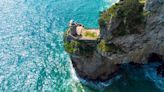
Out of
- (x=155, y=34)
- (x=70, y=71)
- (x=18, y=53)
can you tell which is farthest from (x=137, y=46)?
(x=18, y=53)

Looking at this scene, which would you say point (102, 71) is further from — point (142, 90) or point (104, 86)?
point (142, 90)

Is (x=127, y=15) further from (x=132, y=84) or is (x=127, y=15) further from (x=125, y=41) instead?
(x=132, y=84)

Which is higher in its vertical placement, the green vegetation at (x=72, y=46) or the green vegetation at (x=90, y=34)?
the green vegetation at (x=90, y=34)

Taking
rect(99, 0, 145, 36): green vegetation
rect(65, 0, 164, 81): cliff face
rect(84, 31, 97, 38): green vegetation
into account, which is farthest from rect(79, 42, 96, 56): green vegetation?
rect(99, 0, 145, 36): green vegetation

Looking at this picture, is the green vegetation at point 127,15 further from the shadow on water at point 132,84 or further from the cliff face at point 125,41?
the shadow on water at point 132,84

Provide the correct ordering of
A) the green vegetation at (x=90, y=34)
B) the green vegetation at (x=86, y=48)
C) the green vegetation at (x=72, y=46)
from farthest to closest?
the green vegetation at (x=90, y=34) → the green vegetation at (x=72, y=46) → the green vegetation at (x=86, y=48)

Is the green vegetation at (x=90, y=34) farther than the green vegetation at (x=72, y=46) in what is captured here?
Yes

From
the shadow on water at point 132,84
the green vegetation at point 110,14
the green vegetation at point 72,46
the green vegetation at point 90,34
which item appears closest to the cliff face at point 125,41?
the green vegetation at point 110,14

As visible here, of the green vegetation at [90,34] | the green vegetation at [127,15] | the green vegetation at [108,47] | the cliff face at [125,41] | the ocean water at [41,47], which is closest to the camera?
the green vegetation at [127,15]
